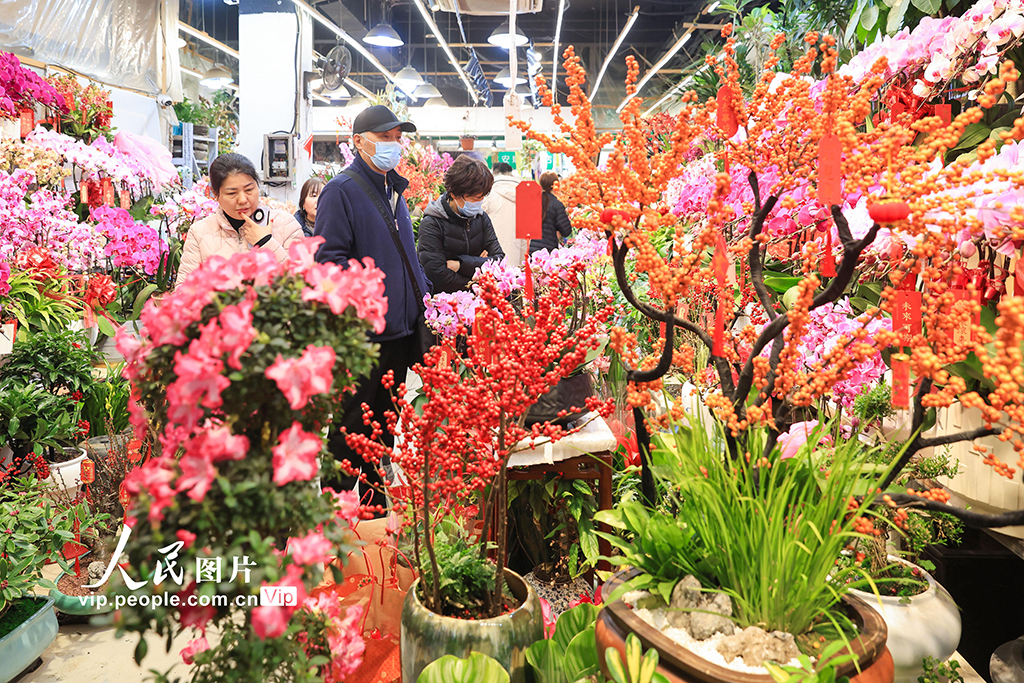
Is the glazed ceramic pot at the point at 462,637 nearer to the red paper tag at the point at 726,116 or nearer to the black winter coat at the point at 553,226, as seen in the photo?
the red paper tag at the point at 726,116

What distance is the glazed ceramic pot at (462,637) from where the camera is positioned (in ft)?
4.02

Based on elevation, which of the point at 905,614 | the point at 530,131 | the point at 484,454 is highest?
the point at 530,131

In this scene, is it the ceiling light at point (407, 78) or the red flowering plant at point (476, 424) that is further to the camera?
the ceiling light at point (407, 78)

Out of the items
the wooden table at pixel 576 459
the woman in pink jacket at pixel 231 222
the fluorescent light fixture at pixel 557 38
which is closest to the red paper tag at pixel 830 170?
the wooden table at pixel 576 459

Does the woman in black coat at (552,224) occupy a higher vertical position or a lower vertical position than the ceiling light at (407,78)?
lower

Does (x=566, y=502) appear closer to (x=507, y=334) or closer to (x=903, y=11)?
(x=507, y=334)

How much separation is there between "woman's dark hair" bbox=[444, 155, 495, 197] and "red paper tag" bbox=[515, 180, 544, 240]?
1302mm

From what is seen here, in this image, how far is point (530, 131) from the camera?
4.24ft

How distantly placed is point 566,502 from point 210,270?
5.73ft

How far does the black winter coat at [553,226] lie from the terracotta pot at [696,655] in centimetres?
401

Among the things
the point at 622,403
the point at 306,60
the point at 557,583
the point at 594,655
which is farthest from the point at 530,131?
the point at 306,60

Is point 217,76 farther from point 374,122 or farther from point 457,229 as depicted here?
point 374,122

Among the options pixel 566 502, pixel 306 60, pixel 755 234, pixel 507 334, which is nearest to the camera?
pixel 755 234

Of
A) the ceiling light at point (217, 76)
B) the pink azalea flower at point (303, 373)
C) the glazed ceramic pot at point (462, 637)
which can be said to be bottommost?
the glazed ceramic pot at point (462, 637)
